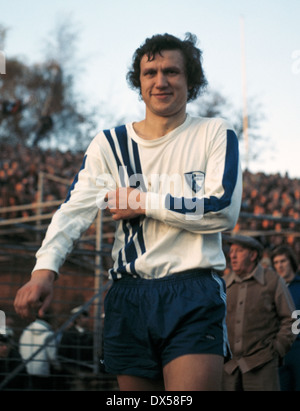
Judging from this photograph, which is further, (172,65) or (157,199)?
(172,65)

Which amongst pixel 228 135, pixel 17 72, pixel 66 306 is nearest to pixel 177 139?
pixel 228 135

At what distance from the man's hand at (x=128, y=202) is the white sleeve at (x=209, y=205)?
3 cm

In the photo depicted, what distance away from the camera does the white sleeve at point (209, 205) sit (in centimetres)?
255

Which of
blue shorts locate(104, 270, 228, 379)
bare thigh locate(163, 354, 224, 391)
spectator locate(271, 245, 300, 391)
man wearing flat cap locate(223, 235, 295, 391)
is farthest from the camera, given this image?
spectator locate(271, 245, 300, 391)

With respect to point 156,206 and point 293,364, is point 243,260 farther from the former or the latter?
point 156,206

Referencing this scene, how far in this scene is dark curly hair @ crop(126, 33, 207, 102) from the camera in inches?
110

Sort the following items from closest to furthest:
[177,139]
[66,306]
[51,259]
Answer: [51,259]
[177,139]
[66,306]

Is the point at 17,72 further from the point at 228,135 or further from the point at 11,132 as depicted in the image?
the point at 228,135

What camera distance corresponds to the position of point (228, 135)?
9.00 feet

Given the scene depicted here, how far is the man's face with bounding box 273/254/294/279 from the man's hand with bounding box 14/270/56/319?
477cm

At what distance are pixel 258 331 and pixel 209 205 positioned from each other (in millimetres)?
3534

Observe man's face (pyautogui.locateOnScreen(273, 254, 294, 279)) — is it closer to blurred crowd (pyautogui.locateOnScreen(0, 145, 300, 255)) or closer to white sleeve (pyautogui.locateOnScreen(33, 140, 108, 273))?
blurred crowd (pyautogui.locateOnScreen(0, 145, 300, 255))

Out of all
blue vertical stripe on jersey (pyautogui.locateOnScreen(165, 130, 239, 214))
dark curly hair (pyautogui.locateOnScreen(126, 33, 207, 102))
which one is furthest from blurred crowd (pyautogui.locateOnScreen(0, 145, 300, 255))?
blue vertical stripe on jersey (pyautogui.locateOnScreen(165, 130, 239, 214))
